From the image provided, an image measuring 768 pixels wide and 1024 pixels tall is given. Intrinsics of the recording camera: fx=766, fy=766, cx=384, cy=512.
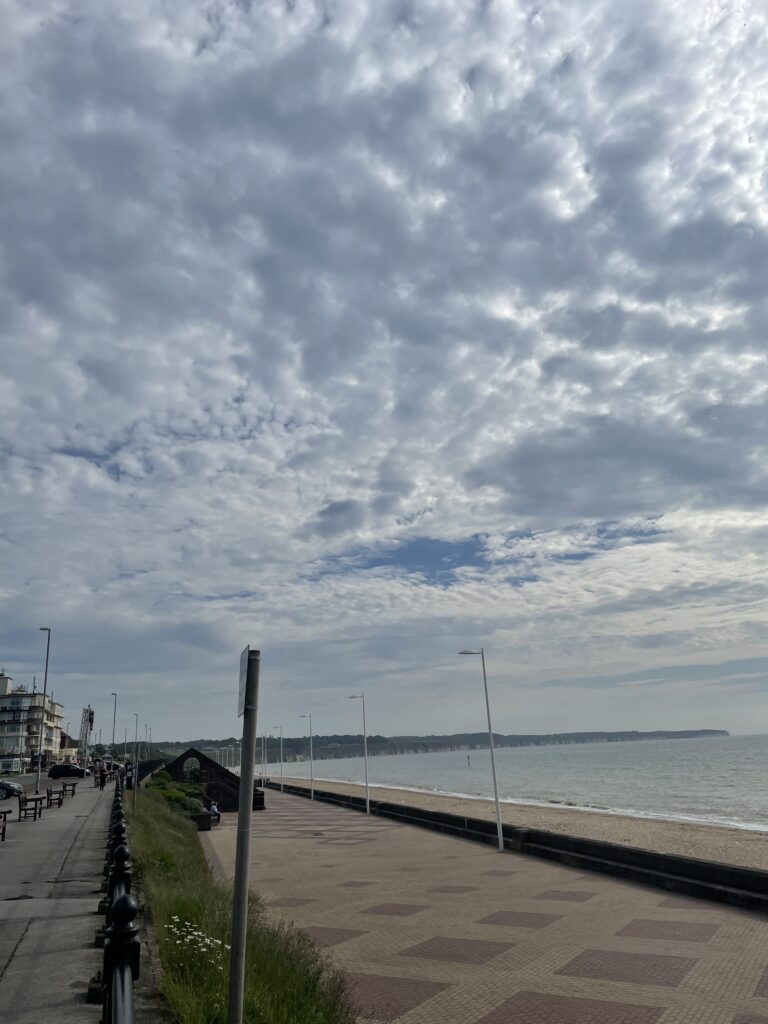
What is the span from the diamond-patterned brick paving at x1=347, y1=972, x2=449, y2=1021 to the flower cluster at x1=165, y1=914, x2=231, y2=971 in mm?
2120

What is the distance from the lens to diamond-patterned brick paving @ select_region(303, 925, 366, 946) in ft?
41.3

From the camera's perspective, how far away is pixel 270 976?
275 inches

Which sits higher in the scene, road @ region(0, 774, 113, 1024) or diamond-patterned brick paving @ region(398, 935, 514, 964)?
road @ region(0, 774, 113, 1024)

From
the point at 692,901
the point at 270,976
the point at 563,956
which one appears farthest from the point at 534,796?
the point at 270,976

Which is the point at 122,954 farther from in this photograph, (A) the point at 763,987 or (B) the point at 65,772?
(B) the point at 65,772

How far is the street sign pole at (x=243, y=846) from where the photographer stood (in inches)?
163

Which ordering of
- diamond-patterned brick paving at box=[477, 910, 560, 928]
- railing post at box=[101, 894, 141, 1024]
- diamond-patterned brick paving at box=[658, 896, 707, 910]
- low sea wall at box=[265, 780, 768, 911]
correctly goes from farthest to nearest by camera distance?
diamond-patterned brick paving at box=[658, 896, 707, 910] < low sea wall at box=[265, 780, 768, 911] < diamond-patterned brick paving at box=[477, 910, 560, 928] < railing post at box=[101, 894, 141, 1024]

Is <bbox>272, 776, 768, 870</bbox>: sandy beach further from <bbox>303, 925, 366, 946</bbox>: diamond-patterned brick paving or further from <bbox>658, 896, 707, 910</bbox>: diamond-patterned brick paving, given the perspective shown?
<bbox>303, 925, 366, 946</bbox>: diamond-patterned brick paving

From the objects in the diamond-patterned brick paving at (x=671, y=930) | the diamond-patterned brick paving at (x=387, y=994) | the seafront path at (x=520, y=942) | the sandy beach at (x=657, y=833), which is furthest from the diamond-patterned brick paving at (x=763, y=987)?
the sandy beach at (x=657, y=833)

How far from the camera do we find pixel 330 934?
1320 cm

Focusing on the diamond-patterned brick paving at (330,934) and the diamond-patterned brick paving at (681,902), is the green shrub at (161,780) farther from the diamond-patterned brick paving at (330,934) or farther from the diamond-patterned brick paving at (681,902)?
the diamond-patterned brick paving at (681,902)

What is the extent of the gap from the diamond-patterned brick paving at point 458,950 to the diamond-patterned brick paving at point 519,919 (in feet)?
4.43

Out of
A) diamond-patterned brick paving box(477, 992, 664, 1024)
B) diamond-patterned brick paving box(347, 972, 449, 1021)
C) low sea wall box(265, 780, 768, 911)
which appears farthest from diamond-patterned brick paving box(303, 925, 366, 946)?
low sea wall box(265, 780, 768, 911)

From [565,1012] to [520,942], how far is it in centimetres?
346
